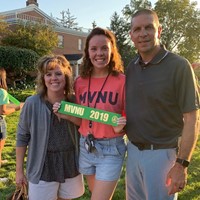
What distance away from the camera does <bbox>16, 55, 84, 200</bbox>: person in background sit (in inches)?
128

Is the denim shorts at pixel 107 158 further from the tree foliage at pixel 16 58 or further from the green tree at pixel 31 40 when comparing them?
the green tree at pixel 31 40

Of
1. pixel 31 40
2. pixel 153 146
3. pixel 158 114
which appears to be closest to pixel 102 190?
pixel 153 146

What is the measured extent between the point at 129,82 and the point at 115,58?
19.5 inches

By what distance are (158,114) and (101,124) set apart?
624mm

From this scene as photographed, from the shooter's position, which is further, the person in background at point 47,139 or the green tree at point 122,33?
the green tree at point 122,33

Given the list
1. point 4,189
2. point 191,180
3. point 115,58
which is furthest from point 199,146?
point 115,58

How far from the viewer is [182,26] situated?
5194 centimetres

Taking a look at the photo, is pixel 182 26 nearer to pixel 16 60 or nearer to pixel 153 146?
pixel 16 60

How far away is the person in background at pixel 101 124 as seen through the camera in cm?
313

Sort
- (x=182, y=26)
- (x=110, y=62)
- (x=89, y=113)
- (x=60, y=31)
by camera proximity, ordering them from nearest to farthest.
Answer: (x=89, y=113) < (x=110, y=62) < (x=60, y=31) < (x=182, y=26)

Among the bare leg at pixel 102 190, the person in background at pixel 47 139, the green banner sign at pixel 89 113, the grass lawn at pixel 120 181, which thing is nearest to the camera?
the green banner sign at pixel 89 113

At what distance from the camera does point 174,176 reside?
2.56m

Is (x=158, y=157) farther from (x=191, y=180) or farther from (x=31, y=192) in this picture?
(x=191, y=180)

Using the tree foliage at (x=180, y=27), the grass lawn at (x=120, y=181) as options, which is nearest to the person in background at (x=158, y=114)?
the grass lawn at (x=120, y=181)
